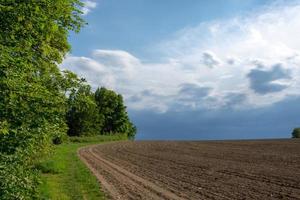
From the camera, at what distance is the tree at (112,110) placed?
11269 cm

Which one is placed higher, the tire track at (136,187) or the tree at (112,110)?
the tree at (112,110)

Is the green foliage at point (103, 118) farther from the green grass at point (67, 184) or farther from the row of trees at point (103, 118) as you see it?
the green grass at point (67, 184)

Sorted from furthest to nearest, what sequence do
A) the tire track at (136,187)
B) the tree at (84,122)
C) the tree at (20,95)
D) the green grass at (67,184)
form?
the tree at (84,122), the tire track at (136,187), the green grass at (67,184), the tree at (20,95)

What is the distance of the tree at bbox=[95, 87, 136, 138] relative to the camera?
370ft

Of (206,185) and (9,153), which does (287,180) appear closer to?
(206,185)

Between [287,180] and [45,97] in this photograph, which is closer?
[45,97]

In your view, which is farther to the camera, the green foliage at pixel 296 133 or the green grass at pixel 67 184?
the green foliage at pixel 296 133

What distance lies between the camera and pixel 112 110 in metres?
113

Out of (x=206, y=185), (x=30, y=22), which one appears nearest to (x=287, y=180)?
(x=206, y=185)

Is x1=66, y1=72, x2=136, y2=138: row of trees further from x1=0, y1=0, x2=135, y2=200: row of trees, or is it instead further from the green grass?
x1=0, y1=0, x2=135, y2=200: row of trees

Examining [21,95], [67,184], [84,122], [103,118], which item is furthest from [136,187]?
[103,118]

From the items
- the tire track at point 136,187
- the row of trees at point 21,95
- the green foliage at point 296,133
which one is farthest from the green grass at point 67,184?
the green foliage at point 296,133

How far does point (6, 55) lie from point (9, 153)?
92.3 inches

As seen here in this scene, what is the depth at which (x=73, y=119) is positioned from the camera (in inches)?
4158
